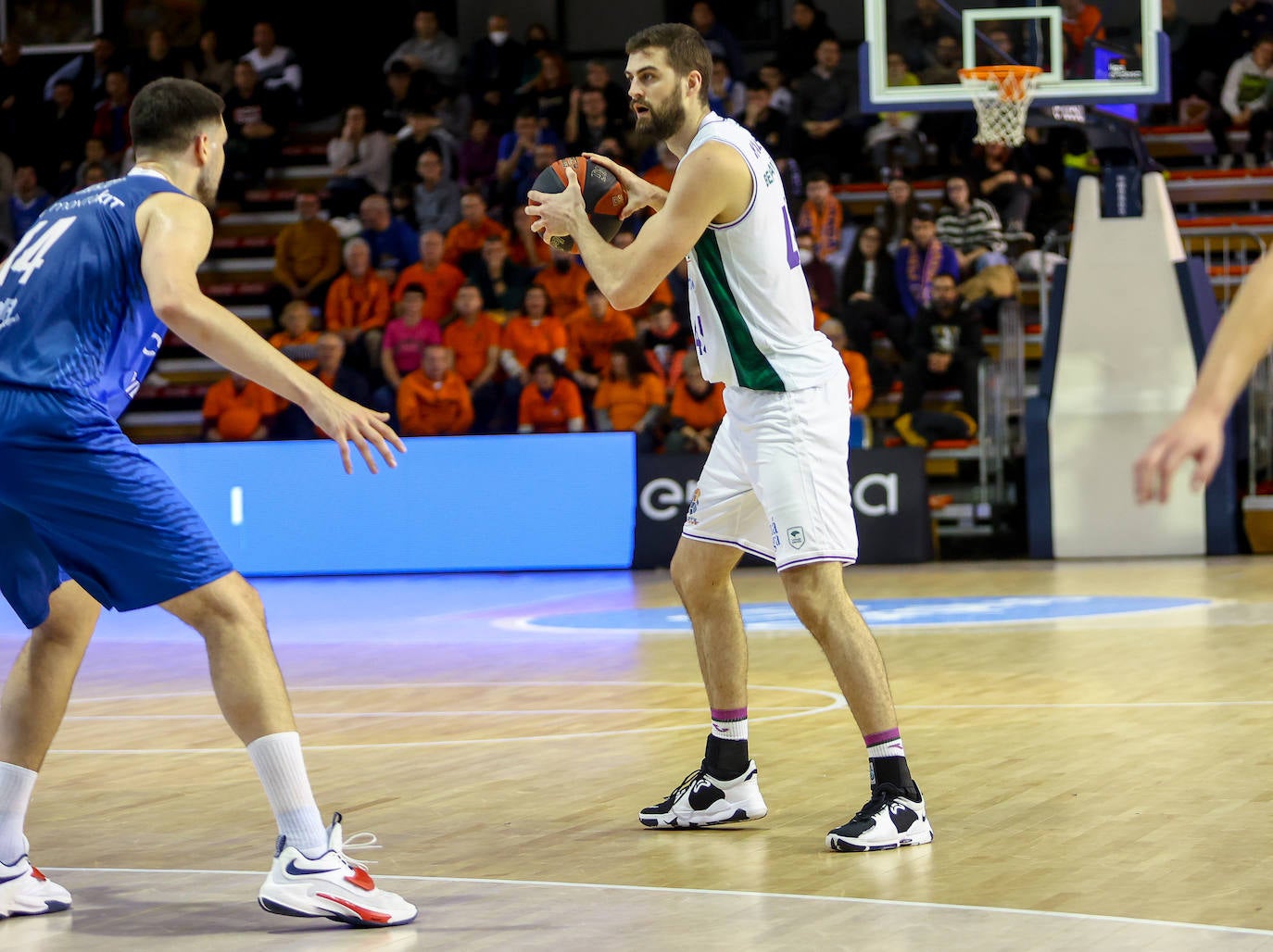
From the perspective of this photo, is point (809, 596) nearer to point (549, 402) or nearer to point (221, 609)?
point (221, 609)

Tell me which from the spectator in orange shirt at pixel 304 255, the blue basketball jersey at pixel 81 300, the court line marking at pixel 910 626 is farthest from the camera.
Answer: the spectator in orange shirt at pixel 304 255

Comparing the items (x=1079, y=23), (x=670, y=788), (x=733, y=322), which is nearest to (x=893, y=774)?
(x=670, y=788)

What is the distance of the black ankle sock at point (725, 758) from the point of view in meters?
5.33

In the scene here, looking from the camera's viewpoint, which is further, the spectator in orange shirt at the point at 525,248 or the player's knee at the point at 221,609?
the spectator in orange shirt at the point at 525,248

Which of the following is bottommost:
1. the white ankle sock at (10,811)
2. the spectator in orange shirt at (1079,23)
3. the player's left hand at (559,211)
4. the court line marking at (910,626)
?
the court line marking at (910,626)

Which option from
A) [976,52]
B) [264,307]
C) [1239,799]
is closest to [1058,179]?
[976,52]

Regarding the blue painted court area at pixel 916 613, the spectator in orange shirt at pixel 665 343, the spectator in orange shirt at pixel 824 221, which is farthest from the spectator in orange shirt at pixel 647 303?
the blue painted court area at pixel 916 613

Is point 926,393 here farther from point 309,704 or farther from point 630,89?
point 630,89

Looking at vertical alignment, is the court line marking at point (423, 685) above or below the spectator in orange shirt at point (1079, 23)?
below

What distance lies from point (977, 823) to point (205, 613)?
86.1 inches

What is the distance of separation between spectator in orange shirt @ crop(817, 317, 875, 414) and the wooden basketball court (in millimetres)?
4224

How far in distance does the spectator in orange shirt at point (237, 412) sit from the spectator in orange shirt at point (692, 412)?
3.43m

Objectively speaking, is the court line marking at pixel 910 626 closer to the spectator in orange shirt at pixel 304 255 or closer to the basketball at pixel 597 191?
the basketball at pixel 597 191

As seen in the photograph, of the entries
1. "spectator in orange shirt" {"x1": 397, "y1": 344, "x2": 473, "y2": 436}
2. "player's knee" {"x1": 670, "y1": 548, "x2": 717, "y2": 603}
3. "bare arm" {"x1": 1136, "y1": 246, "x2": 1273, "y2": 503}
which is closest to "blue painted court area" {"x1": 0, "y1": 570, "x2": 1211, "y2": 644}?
"spectator in orange shirt" {"x1": 397, "y1": 344, "x2": 473, "y2": 436}
